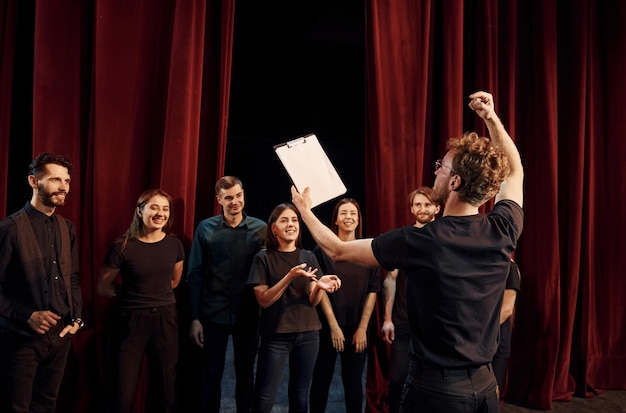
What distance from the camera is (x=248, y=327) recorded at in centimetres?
264

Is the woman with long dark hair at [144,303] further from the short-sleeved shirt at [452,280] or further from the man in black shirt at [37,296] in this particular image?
the short-sleeved shirt at [452,280]

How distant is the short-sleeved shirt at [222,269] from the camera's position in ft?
8.52

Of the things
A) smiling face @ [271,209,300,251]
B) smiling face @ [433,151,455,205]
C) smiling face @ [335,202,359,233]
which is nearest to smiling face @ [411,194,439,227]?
smiling face @ [335,202,359,233]

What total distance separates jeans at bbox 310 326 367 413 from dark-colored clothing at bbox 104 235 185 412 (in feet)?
2.31

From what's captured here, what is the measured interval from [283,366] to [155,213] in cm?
94

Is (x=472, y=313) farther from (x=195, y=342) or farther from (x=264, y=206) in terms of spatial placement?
(x=264, y=206)

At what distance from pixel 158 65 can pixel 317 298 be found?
58.4 inches

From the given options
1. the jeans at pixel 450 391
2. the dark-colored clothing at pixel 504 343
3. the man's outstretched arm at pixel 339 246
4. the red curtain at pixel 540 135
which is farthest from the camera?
the red curtain at pixel 540 135

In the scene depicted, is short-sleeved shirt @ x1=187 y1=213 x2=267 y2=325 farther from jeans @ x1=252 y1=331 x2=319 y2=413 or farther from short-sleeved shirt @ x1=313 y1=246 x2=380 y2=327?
short-sleeved shirt @ x1=313 y1=246 x2=380 y2=327

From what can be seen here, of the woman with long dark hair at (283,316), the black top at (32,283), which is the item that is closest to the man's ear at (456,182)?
the woman with long dark hair at (283,316)

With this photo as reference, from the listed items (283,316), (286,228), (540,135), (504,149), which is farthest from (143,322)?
(540,135)

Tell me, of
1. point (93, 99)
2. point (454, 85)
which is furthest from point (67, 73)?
point (454, 85)

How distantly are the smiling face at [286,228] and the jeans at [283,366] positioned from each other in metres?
0.44

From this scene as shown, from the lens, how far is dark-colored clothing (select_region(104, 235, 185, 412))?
2.36 meters
